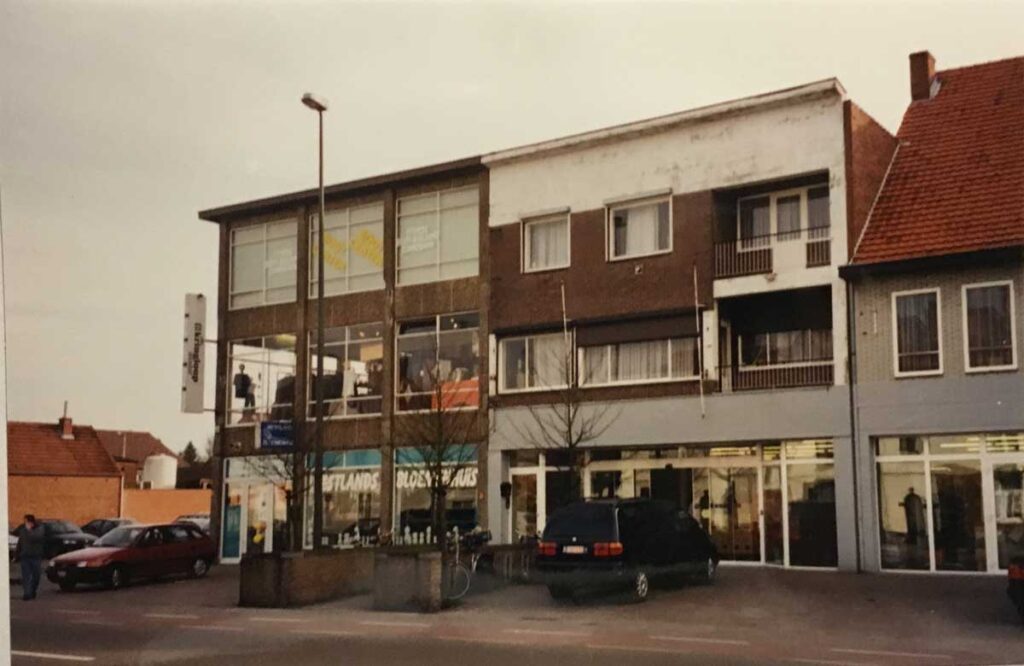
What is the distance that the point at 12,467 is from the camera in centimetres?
1198

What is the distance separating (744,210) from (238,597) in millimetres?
10254

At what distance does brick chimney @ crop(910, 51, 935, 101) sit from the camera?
1254 centimetres

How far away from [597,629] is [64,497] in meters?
6.42

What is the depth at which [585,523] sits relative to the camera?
584 inches

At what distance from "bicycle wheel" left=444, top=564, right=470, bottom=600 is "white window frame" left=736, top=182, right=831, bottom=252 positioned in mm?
7350

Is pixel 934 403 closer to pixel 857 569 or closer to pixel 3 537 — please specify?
pixel 857 569

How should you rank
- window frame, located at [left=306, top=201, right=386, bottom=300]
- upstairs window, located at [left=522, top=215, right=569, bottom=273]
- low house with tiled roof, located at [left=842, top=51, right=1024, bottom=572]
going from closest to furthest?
low house with tiled roof, located at [left=842, top=51, right=1024, bottom=572]
upstairs window, located at [left=522, top=215, right=569, bottom=273]
window frame, located at [left=306, top=201, right=386, bottom=300]

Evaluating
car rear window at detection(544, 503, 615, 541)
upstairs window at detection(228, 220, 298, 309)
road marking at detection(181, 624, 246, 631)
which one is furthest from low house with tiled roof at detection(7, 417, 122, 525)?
upstairs window at detection(228, 220, 298, 309)

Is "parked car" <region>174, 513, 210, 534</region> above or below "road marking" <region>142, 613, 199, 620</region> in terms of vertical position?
above

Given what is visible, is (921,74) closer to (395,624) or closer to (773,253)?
(773,253)

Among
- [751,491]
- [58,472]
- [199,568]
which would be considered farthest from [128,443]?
[751,491]

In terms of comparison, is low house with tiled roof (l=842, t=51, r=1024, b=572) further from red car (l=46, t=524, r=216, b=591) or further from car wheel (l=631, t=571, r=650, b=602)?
red car (l=46, t=524, r=216, b=591)

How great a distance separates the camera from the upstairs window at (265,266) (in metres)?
21.8

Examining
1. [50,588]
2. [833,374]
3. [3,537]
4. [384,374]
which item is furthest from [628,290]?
[3,537]
